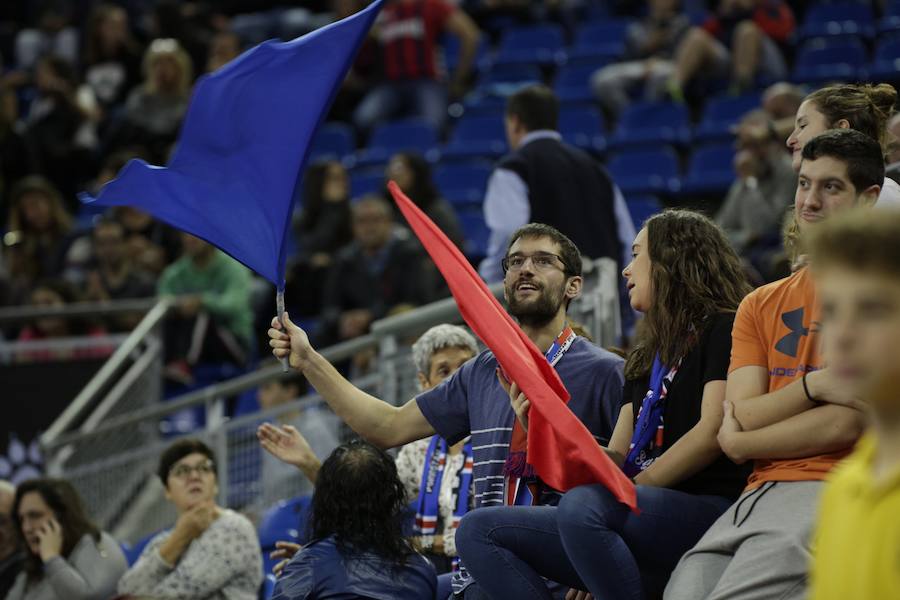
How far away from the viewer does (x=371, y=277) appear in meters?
8.58

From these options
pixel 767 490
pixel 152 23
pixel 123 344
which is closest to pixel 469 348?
pixel 767 490

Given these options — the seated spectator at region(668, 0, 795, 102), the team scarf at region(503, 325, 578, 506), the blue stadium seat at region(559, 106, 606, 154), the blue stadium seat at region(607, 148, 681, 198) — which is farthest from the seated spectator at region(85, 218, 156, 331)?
the team scarf at region(503, 325, 578, 506)

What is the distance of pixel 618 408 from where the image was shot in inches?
170

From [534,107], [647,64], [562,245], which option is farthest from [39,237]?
[562,245]

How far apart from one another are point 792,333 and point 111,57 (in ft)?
34.7

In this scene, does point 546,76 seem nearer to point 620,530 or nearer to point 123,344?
point 123,344

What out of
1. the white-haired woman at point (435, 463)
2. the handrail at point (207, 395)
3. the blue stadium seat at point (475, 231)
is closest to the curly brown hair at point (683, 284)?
the white-haired woman at point (435, 463)

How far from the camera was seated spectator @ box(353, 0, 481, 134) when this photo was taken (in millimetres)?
11461

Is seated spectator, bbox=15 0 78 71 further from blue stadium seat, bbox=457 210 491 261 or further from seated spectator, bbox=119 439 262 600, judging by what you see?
seated spectator, bbox=119 439 262 600

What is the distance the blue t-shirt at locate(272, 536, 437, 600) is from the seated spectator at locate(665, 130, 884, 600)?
1.15 metres

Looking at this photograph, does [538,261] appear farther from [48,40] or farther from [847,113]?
[48,40]

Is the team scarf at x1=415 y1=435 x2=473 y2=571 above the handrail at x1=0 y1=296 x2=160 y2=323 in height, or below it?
below

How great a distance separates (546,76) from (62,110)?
3989mm

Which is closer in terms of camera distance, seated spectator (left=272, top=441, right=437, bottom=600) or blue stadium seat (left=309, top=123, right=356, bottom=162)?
seated spectator (left=272, top=441, right=437, bottom=600)
